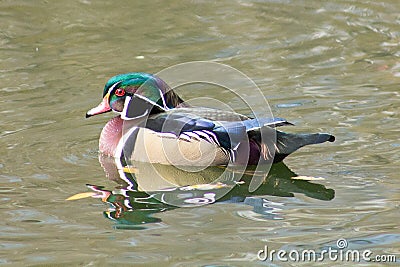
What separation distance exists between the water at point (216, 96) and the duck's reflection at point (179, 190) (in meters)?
0.04

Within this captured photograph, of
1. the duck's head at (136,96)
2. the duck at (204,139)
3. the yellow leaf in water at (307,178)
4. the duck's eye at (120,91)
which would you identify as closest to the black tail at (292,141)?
the duck at (204,139)

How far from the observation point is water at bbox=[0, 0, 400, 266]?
567 centimetres

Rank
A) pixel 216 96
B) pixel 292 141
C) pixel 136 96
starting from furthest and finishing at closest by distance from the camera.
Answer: pixel 216 96 < pixel 136 96 < pixel 292 141

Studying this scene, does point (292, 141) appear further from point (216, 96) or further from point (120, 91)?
point (216, 96)

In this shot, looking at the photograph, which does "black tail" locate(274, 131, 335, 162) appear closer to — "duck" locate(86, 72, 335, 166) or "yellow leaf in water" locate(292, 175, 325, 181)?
"duck" locate(86, 72, 335, 166)

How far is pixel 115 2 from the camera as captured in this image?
1241 centimetres

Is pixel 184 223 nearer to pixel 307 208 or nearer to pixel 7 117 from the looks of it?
pixel 307 208

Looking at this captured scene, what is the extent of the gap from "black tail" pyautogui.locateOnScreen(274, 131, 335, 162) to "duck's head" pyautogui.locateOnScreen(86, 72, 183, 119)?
1.17m

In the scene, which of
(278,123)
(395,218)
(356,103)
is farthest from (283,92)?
(395,218)

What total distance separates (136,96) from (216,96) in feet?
4.82

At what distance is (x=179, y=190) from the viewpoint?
6.92 meters

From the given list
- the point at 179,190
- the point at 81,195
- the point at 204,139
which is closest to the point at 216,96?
the point at 204,139

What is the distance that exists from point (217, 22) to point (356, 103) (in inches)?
143

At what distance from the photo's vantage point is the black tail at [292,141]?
23.4 ft
